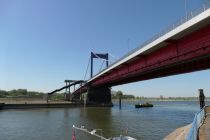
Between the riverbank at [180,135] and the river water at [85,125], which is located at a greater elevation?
the riverbank at [180,135]

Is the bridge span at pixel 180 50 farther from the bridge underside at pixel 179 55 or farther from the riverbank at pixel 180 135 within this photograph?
the riverbank at pixel 180 135

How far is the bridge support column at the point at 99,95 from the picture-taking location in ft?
317

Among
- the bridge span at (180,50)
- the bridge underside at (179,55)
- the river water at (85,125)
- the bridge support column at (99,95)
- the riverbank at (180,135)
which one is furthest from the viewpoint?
the bridge support column at (99,95)

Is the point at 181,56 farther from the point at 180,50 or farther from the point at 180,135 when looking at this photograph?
the point at 180,135

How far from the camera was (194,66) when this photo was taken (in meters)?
34.8

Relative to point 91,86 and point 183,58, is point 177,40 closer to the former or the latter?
point 183,58

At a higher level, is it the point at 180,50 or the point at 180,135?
the point at 180,50

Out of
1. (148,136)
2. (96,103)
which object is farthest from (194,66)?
(96,103)

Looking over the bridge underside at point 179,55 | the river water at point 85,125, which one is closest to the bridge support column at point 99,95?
the river water at point 85,125

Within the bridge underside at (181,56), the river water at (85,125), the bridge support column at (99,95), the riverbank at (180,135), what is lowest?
Result: the river water at (85,125)

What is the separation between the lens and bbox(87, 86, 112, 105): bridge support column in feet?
317

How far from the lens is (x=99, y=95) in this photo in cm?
9769

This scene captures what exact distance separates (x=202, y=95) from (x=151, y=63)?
491 inches

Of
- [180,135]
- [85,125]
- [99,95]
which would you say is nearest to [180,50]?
[180,135]
